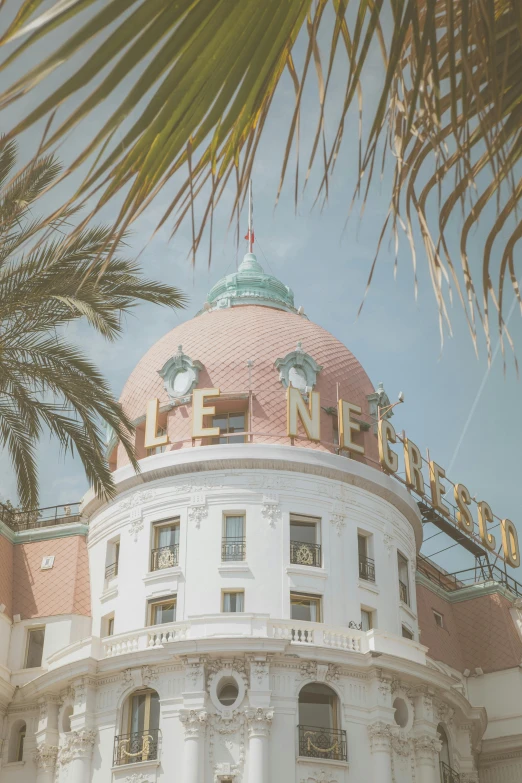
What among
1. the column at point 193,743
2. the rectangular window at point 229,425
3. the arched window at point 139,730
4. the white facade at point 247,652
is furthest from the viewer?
the rectangular window at point 229,425

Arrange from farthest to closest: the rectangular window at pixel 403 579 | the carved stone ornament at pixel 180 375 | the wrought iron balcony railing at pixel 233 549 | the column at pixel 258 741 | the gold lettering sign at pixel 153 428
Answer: the rectangular window at pixel 403 579 → the carved stone ornament at pixel 180 375 → the gold lettering sign at pixel 153 428 → the wrought iron balcony railing at pixel 233 549 → the column at pixel 258 741

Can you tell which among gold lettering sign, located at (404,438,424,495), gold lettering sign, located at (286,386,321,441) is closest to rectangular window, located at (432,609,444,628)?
gold lettering sign, located at (404,438,424,495)

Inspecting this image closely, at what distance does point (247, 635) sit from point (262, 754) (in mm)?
3840

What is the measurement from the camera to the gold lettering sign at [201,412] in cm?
4125

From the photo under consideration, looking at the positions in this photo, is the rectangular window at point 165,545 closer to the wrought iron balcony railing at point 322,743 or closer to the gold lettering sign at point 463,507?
the wrought iron balcony railing at point 322,743

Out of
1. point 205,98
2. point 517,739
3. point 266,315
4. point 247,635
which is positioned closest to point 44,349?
point 205,98

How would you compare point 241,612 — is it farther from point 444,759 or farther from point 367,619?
point 444,759

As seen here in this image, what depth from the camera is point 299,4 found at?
12.1 ft

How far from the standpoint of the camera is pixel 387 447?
44281 millimetres

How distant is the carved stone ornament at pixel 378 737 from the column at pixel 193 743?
5.84 meters

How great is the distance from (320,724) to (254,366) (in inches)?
544

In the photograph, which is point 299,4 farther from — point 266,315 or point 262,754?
point 266,315

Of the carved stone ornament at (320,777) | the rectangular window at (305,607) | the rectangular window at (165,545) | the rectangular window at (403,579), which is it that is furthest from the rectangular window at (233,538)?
the carved stone ornament at (320,777)

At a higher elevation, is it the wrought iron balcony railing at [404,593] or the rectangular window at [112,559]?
the rectangular window at [112,559]
